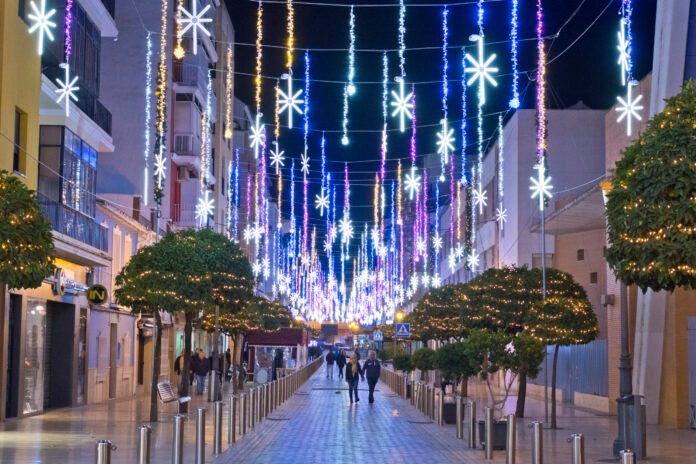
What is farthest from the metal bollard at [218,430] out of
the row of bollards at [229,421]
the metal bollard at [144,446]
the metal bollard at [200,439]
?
the metal bollard at [144,446]

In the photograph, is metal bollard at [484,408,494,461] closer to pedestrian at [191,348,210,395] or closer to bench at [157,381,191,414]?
bench at [157,381,191,414]

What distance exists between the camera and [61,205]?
31000 mm

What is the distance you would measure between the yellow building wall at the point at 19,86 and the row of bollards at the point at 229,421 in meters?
7.87

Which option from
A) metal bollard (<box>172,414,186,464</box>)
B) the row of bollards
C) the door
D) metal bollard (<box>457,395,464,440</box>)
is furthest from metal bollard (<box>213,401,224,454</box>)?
the door

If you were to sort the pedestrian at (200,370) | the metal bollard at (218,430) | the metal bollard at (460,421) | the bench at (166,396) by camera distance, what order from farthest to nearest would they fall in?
the pedestrian at (200,370)
the bench at (166,396)
the metal bollard at (460,421)
the metal bollard at (218,430)

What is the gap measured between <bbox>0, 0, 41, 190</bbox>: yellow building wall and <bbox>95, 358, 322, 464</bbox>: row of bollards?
787 cm

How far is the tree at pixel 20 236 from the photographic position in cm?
1780

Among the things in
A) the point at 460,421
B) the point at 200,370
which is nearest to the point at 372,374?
the point at 200,370

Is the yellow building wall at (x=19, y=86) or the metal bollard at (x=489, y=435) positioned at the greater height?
the yellow building wall at (x=19, y=86)

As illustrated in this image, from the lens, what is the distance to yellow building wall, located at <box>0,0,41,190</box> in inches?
1061

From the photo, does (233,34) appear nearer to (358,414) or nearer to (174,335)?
(174,335)

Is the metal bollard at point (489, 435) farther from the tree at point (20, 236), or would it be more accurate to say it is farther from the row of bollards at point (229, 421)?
the tree at point (20, 236)

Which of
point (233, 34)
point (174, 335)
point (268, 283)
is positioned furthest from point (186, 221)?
point (268, 283)

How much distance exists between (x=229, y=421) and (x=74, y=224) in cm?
1198
